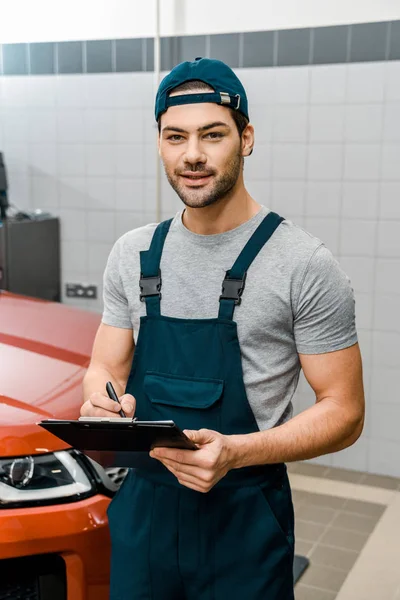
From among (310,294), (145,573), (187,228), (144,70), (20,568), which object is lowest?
(20,568)

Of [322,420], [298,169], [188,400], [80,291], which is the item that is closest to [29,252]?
[80,291]

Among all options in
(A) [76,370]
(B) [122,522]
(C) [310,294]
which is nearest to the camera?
(C) [310,294]

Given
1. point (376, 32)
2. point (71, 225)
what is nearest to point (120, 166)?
point (71, 225)

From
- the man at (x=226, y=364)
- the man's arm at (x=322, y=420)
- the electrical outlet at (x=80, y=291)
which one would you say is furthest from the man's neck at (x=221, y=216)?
the electrical outlet at (x=80, y=291)

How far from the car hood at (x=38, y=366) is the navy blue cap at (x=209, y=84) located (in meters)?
0.87

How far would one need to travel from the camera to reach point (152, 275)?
1.68 meters

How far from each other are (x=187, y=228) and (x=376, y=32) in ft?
7.82

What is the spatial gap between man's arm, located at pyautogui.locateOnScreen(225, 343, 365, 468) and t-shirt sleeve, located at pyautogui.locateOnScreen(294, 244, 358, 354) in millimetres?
24

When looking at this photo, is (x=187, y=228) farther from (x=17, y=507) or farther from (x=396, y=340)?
(x=396, y=340)

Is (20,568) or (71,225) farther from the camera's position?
(71,225)

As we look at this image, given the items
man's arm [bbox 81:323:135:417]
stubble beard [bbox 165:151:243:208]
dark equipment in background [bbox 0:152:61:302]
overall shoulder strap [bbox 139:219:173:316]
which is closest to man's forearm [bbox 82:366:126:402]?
man's arm [bbox 81:323:135:417]

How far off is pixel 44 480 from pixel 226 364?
64 centimetres

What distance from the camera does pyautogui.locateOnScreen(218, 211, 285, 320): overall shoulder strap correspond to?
1575 millimetres

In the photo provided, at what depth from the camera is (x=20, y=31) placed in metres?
4.44
